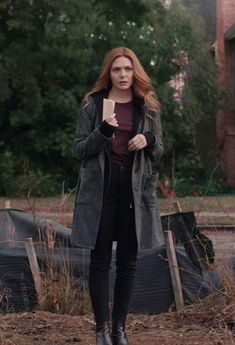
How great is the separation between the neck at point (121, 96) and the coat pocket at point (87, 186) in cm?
48

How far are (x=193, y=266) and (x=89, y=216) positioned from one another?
2.04 metres

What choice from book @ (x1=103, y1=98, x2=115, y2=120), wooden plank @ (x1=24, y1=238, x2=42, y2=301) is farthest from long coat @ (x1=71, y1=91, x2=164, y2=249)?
wooden plank @ (x1=24, y1=238, x2=42, y2=301)

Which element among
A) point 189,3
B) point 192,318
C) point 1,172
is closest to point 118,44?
point 1,172

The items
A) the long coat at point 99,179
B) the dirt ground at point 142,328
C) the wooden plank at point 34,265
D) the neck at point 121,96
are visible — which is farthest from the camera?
the wooden plank at point 34,265

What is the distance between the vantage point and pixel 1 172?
28453mm

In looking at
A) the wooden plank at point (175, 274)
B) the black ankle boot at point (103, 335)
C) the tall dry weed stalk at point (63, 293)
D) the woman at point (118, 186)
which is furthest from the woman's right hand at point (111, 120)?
the tall dry weed stalk at point (63, 293)

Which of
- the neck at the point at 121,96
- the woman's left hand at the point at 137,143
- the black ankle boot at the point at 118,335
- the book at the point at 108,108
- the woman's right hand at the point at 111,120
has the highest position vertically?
the neck at the point at 121,96

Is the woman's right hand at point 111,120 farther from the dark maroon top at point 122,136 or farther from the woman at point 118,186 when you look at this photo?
the dark maroon top at point 122,136

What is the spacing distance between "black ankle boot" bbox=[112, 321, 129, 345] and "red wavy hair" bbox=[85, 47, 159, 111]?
1295mm

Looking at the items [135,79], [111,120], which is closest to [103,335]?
[111,120]

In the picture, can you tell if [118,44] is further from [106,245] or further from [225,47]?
[106,245]

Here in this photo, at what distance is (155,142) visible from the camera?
4.59 metres

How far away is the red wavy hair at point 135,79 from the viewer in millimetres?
4581

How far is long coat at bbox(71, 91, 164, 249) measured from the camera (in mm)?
4441
